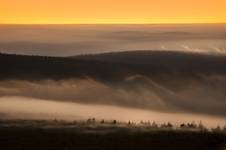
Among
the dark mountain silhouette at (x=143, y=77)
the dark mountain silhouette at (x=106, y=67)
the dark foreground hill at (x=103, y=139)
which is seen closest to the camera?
the dark foreground hill at (x=103, y=139)

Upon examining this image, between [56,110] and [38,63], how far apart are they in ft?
29.3

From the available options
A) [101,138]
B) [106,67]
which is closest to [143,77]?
[106,67]

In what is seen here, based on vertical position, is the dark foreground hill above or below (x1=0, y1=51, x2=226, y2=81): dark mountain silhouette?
below

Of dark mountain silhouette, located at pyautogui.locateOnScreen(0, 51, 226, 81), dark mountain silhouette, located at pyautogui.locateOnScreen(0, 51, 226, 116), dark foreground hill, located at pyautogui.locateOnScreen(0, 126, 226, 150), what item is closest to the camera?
dark foreground hill, located at pyautogui.locateOnScreen(0, 126, 226, 150)

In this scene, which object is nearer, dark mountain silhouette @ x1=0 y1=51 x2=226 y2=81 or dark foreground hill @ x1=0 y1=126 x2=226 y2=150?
dark foreground hill @ x1=0 y1=126 x2=226 y2=150

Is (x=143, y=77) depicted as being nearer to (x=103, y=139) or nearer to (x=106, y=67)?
(x=106, y=67)

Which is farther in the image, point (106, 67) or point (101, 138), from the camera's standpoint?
point (106, 67)

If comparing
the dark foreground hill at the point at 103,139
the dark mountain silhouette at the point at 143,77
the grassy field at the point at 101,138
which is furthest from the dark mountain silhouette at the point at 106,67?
the dark foreground hill at the point at 103,139

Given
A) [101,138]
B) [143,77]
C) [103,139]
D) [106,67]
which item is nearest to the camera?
[103,139]

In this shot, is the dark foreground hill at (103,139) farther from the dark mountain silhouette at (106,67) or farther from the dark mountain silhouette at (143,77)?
the dark mountain silhouette at (106,67)

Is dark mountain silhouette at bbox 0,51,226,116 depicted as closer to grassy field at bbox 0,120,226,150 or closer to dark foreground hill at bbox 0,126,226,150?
grassy field at bbox 0,120,226,150

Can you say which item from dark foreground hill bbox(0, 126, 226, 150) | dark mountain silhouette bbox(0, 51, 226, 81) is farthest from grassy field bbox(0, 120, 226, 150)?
dark mountain silhouette bbox(0, 51, 226, 81)

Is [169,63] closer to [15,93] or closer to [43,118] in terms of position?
[15,93]

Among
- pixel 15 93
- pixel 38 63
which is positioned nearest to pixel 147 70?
pixel 38 63
